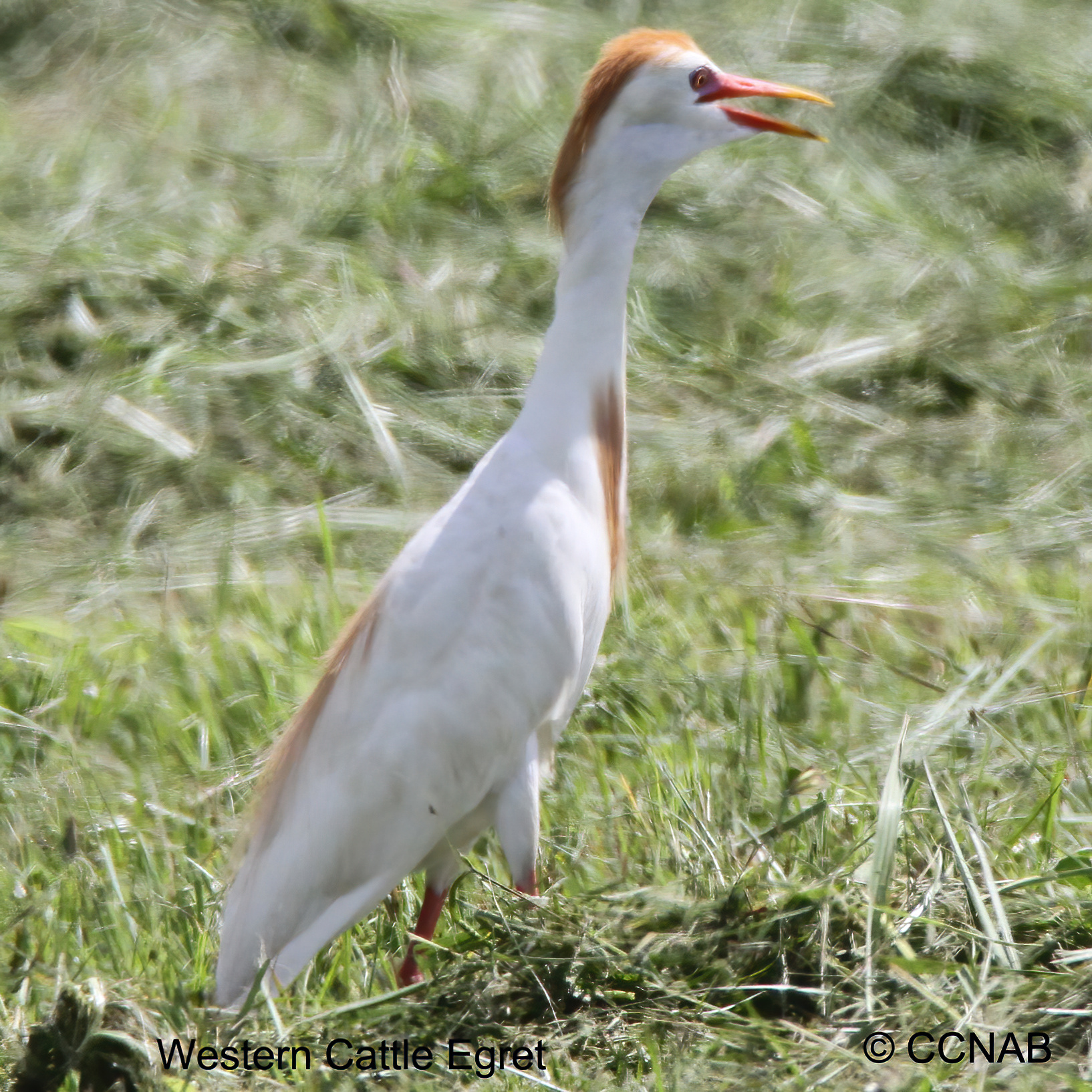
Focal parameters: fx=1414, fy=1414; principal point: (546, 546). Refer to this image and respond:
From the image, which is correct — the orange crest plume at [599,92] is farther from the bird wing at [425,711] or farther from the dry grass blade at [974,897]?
the dry grass blade at [974,897]

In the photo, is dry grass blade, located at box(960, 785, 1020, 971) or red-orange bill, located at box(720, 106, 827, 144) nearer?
dry grass blade, located at box(960, 785, 1020, 971)

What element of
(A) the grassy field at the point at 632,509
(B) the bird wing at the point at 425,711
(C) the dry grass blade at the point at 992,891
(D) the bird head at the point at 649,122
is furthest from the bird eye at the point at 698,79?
(C) the dry grass blade at the point at 992,891

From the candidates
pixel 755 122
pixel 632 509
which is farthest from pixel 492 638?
pixel 632 509

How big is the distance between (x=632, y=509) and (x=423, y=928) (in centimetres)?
144

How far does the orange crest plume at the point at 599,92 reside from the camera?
2375mm

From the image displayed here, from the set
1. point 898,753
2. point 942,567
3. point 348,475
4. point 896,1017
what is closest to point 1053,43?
point 942,567

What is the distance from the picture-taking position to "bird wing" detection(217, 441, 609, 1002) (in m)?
2.28

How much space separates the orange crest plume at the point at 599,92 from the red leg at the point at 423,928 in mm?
1164

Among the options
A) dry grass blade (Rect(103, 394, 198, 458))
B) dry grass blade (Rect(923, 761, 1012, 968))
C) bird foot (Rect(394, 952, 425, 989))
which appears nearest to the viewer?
dry grass blade (Rect(923, 761, 1012, 968))

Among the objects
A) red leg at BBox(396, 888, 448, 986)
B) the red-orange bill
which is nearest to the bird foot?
red leg at BBox(396, 888, 448, 986)

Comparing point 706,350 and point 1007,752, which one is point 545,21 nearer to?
point 706,350

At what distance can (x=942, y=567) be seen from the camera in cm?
322

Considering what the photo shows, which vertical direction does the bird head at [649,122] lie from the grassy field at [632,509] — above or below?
above

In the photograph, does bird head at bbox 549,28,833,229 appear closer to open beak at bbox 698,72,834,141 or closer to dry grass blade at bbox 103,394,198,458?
open beak at bbox 698,72,834,141
